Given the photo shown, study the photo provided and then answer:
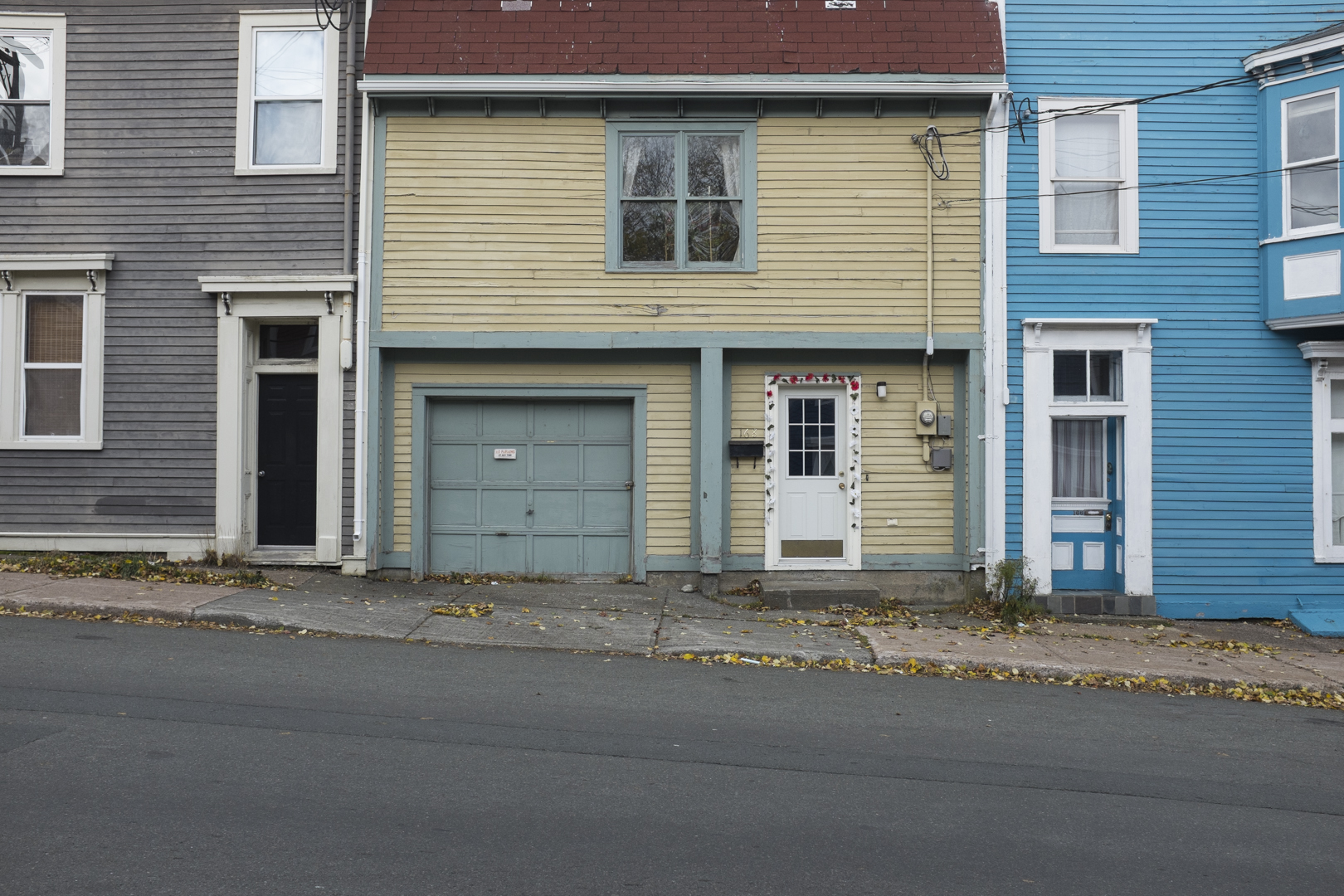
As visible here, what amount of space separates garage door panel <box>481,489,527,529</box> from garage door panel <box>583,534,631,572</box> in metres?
0.82

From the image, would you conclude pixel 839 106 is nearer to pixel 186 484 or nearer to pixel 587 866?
pixel 186 484

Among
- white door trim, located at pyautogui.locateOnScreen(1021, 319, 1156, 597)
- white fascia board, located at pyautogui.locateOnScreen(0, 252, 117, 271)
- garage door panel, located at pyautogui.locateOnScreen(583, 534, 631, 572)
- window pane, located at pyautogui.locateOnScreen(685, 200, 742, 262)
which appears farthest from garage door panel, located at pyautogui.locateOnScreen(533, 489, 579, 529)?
white fascia board, located at pyautogui.locateOnScreen(0, 252, 117, 271)

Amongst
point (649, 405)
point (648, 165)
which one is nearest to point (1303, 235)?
point (648, 165)

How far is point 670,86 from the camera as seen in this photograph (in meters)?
11.4

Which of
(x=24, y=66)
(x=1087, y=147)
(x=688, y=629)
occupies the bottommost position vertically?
(x=688, y=629)

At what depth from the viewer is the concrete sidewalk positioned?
352 inches

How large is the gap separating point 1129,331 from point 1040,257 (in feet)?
4.38

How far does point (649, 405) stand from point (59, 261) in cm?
688

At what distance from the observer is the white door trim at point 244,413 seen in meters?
11.7

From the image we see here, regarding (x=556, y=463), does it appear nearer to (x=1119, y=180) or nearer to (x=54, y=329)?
(x=54, y=329)

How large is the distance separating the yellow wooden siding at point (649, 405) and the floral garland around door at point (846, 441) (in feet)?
3.01

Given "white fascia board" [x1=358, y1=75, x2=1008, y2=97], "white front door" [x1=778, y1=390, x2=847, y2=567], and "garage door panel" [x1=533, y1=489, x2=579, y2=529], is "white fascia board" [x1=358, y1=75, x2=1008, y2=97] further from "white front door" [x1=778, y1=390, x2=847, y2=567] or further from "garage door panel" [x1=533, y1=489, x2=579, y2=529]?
"garage door panel" [x1=533, y1=489, x2=579, y2=529]

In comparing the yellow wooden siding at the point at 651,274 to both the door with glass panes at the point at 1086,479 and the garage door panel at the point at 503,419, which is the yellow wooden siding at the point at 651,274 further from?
the door with glass panes at the point at 1086,479

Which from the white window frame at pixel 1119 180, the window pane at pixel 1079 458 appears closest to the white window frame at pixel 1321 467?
the window pane at pixel 1079 458
